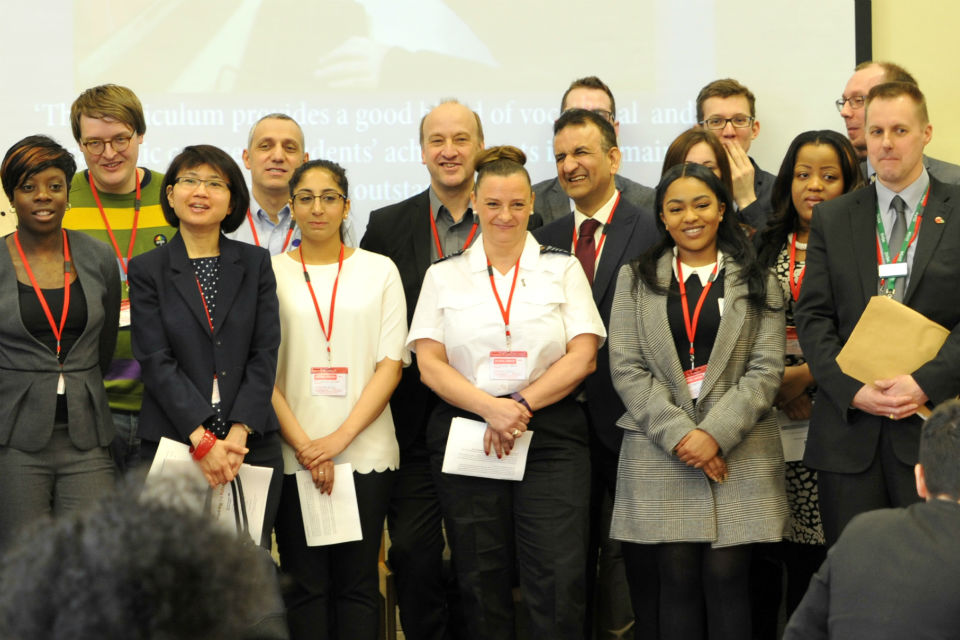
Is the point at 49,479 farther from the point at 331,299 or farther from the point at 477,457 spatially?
the point at 477,457

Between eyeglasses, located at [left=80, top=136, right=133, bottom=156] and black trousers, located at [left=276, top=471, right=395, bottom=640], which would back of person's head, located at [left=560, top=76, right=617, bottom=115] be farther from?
black trousers, located at [left=276, top=471, right=395, bottom=640]

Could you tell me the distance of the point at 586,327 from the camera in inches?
131

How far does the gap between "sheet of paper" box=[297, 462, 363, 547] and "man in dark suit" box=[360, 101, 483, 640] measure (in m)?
0.32

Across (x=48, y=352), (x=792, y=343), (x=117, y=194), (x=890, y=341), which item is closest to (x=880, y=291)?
(x=890, y=341)

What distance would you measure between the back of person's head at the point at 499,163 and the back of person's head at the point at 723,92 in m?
1.32

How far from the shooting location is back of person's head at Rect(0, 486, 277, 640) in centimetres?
78

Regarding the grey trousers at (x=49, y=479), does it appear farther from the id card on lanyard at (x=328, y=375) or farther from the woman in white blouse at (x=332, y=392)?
the id card on lanyard at (x=328, y=375)

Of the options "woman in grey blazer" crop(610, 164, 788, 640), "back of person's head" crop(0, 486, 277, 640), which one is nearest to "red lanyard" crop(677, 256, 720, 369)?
"woman in grey blazer" crop(610, 164, 788, 640)

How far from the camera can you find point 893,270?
3031mm

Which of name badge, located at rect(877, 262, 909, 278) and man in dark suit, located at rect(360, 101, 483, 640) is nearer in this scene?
name badge, located at rect(877, 262, 909, 278)

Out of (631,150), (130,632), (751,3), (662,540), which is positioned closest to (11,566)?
(130,632)

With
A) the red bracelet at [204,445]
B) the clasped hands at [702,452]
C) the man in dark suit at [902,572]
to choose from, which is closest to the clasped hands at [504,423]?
the clasped hands at [702,452]

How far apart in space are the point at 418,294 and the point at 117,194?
1.15 meters

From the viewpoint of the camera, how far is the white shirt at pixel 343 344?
3.36m
